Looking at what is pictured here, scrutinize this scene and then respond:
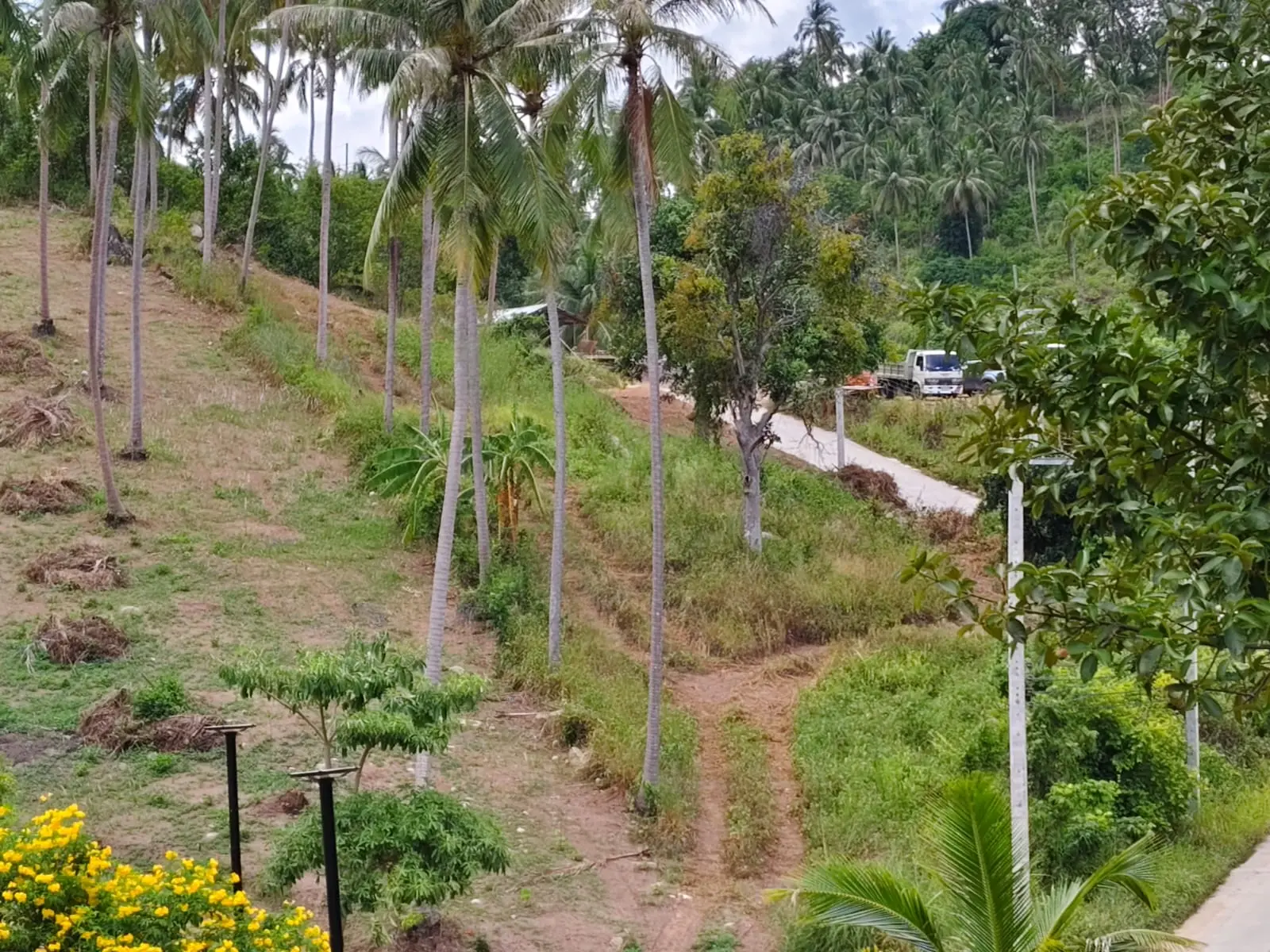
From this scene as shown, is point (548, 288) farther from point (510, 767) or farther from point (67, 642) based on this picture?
point (67, 642)

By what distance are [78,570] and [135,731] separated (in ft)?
15.4

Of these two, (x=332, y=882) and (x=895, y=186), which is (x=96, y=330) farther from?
(x=895, y=186)

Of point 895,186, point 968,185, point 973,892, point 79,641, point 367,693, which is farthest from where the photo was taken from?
point 895,186

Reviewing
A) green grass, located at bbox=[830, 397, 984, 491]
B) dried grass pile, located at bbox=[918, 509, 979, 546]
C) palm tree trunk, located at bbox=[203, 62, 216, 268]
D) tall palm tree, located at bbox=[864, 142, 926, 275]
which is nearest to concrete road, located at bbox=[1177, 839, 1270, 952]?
dried grass pile, located at bbox=[918, 509, 979, 546]

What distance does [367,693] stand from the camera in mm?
8281

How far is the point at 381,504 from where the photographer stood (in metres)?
20.8

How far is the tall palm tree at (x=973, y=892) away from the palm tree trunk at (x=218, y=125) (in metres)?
25.0

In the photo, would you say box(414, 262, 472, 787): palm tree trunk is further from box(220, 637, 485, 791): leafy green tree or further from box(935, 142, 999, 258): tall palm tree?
box(935, 142, 999, 258): tall palm tree

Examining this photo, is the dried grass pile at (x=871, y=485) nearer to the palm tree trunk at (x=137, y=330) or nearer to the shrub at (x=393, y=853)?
the palm tree trunk at (x=137, y=330)

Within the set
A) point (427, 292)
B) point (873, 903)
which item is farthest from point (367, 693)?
point (427, 292)

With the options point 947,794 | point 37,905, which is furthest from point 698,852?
point 37,905

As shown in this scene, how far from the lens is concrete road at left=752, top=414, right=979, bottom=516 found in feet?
88.8

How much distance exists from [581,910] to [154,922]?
Answer: 181 inches

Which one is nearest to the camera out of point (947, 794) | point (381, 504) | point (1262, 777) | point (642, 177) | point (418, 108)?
point (947, 794)
